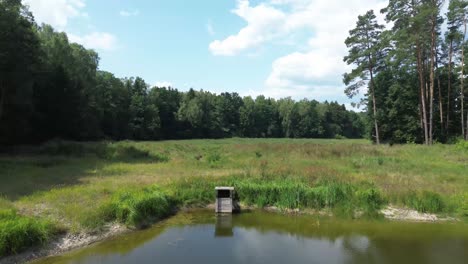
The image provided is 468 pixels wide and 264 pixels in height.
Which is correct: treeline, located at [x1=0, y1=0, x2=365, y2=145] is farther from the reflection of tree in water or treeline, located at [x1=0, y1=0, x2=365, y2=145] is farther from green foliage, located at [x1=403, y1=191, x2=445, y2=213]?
green foliage, located at [x1=403, y1=191, x2=445, y2=213]

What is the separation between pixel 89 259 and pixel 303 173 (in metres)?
12.2

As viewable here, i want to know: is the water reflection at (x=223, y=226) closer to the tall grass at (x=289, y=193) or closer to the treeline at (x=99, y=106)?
the tall grass at (x=289, y=193)

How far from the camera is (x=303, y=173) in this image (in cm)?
1886

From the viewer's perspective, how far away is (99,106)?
58.2 metres

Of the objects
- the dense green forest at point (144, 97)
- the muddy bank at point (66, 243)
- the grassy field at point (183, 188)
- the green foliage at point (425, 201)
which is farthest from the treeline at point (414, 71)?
the muddy bank at point (66, 243)

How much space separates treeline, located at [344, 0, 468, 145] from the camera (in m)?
32.3

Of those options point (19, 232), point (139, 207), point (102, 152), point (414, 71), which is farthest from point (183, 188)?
point (414, 71)

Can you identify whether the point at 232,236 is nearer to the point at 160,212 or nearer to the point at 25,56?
the point at 160,212

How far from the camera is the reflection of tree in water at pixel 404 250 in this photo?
389 inches

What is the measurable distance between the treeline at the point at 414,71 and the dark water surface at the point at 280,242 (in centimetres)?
2394

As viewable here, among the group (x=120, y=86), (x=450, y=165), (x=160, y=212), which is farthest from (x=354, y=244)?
(x=120, y=86)

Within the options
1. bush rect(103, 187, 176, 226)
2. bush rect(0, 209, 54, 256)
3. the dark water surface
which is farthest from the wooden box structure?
bush rect(0, 209, 54, 256)

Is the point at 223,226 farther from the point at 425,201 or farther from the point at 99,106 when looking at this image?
the point at 99,106

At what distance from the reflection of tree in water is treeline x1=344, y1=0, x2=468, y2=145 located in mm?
24594
